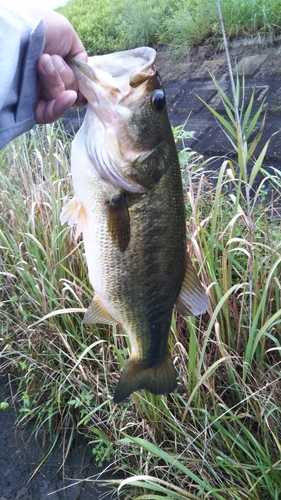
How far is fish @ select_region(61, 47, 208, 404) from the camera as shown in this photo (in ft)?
3.57

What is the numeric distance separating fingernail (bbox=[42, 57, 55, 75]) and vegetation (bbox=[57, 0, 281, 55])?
9.79ft

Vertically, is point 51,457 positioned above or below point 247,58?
below

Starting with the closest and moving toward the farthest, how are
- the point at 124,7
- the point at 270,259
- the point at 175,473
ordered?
the point at 175,473
the point at 270,259
the point at 124,7

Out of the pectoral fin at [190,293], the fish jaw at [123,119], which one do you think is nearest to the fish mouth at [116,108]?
the fish jaw at [123,119]

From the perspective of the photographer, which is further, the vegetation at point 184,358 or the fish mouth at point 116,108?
the vegetation at point 184,358

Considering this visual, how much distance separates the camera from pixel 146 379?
4.24 feet

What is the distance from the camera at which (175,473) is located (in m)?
1.74

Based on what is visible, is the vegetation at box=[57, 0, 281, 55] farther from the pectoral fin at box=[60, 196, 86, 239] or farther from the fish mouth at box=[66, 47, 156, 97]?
the pectoral fin at box=[60, 196, 86, 239]

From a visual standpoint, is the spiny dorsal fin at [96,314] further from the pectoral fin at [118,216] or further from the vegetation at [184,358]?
the vegetation at [184,358]

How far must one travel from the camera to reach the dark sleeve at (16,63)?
3.56 feet

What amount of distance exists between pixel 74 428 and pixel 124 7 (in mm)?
4795

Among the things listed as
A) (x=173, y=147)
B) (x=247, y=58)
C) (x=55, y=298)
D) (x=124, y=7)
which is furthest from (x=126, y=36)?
(x=173, y=147)

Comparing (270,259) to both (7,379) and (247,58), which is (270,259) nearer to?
(7,379)

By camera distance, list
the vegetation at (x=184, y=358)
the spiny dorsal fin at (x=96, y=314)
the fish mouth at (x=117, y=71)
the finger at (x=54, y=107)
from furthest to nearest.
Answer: the vegetation at (x=184, y=358) → the spiny dorsal fin at (x=96, y=314) → the finger at (x=54, y=107) → the fish mouth at (x=117, y=71)
